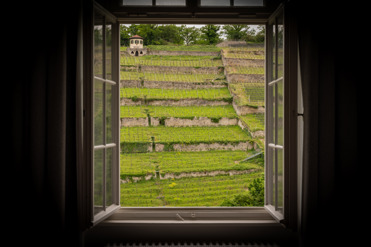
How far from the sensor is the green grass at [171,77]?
11062 millimetres

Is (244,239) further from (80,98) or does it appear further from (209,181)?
(209,181)

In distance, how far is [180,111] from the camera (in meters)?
10.7

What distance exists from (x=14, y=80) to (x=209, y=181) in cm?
789

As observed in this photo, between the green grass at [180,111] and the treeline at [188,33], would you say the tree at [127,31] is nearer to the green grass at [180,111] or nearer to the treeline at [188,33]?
the treeline at [188,33]

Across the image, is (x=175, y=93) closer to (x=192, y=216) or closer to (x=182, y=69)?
(x=182, y=69)

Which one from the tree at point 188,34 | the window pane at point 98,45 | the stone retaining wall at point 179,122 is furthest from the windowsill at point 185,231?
the tree at point 188,34

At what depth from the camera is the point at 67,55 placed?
4.39ft

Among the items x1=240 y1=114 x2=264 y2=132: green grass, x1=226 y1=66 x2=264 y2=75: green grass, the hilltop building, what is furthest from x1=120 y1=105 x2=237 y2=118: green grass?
the hilltop building

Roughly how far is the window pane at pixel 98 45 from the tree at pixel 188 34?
9273 mm

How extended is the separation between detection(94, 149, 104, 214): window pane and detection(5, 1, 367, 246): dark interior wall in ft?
0.82

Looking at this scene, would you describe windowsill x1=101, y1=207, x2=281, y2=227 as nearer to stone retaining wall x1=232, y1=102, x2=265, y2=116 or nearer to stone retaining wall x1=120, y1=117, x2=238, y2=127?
stone retaining wall x1=120, y1=117, x2=238, y2=127

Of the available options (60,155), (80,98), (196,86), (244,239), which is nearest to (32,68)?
(80,98)

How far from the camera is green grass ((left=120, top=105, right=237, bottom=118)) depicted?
10.4 m

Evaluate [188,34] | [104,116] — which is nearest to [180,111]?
[188,34]
